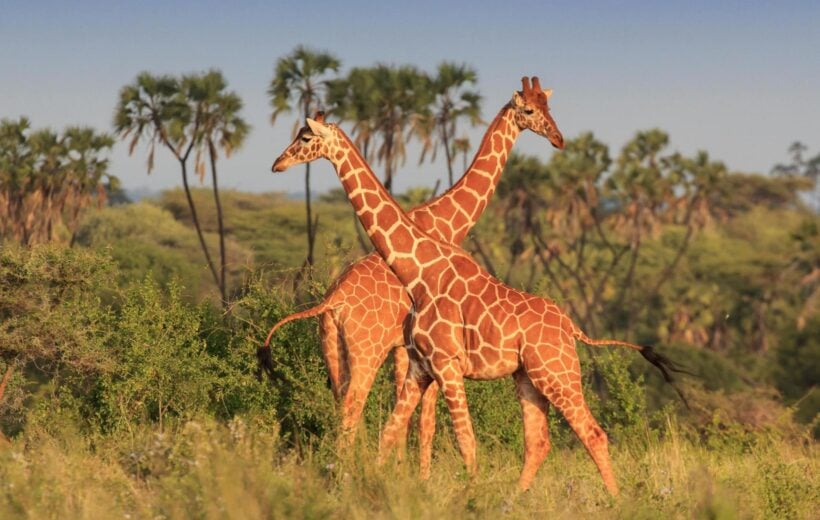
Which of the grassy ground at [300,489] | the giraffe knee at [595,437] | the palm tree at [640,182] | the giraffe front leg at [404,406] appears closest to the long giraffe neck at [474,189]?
the giraffe front leg at [404,406]

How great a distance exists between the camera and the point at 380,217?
984cm

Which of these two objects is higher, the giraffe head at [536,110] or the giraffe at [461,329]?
the giraffe head at [536,110]

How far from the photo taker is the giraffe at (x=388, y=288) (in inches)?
424

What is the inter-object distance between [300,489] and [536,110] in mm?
4230

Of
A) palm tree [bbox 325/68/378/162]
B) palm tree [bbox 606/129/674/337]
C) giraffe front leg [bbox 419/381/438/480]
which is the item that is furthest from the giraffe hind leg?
palm tree [bbox 606/129/674/337]

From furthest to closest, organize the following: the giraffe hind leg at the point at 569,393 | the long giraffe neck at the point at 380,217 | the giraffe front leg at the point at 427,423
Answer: the giraffe front leg at the point at 427,423, the long giraffe neck at the point at 380,217, the giraffe hind leg at the point at 569,393

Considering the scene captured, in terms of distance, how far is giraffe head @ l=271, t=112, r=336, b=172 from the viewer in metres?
9.66

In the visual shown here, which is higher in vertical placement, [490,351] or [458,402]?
[490,351]

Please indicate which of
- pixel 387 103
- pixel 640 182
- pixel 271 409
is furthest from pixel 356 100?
pixel 271 409

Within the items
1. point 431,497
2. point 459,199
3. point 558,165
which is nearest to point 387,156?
point 558,165

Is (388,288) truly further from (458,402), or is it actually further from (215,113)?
(215,113)

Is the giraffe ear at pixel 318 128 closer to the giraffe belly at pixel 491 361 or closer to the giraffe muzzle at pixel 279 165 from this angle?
the giraffe muzzle at pixel 279 165

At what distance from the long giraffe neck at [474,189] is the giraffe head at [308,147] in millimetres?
1474

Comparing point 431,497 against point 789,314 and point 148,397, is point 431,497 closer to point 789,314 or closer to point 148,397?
point 148,397
